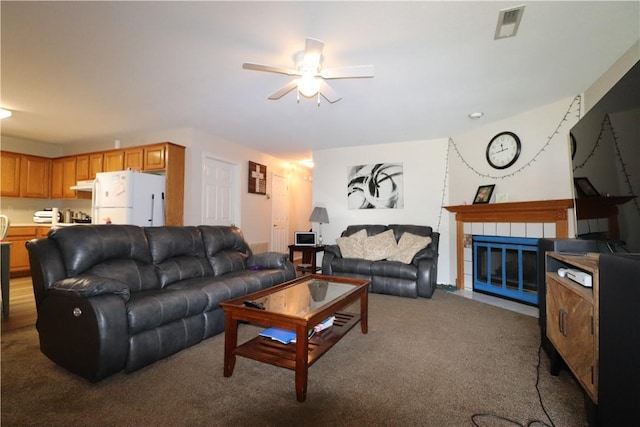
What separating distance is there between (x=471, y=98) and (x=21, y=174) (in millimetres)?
7126

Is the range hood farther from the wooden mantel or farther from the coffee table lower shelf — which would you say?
the wooden mantel

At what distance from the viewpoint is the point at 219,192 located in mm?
5086

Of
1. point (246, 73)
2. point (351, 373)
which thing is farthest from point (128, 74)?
point (351, 373)

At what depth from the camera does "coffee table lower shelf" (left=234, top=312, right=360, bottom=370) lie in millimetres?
1628

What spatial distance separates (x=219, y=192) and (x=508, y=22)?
4.43 meters

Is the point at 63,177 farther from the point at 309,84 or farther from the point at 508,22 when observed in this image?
the point at 508,22

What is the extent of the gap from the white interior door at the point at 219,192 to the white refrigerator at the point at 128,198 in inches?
26.8

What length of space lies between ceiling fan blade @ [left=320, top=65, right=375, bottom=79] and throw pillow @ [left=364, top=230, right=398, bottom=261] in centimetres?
262

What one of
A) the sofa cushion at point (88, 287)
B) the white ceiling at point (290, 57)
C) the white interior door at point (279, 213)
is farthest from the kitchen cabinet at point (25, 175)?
the sofa cushion at point (88, 287)

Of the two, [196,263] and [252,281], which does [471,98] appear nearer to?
[252,281]

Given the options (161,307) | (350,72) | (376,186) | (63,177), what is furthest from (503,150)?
(63,177)

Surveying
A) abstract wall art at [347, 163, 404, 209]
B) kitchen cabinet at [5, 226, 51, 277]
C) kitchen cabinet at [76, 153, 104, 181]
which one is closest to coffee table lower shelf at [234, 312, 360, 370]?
abstract wall art at [347, 163, 404, 209]

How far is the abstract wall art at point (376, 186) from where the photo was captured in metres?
5.03

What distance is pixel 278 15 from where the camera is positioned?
194cm
